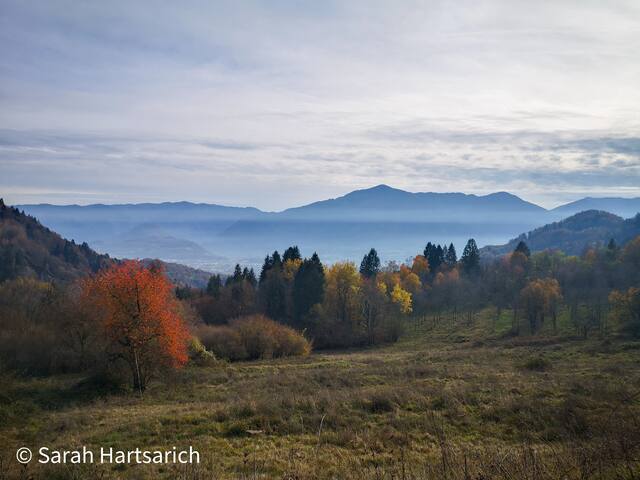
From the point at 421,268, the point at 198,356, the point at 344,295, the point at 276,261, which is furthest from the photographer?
the point at 421,268

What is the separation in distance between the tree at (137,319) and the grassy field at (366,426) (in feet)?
8.39

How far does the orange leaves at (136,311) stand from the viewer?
989 inches

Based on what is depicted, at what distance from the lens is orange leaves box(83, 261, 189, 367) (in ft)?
82.4

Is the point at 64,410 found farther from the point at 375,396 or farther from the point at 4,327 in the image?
the point at 4,327

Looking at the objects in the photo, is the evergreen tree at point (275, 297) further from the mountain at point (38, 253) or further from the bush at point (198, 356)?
the mountain at point (38, 253)

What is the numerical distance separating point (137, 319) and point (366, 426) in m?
17.3

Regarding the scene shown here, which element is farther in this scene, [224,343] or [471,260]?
[471,260]

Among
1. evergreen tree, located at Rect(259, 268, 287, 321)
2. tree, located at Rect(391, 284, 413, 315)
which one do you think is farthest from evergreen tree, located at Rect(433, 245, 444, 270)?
evergreen tree, located at Rect(259, 268, 287, 321)

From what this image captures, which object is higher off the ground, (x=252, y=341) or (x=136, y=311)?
(x=136, y=311)

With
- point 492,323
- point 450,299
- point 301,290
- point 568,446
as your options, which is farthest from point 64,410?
point 450,299

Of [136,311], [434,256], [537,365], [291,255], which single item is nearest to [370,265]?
[434,256]

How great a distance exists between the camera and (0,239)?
139625 mm

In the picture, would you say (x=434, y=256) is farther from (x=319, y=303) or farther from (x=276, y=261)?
(x=319, y=303)

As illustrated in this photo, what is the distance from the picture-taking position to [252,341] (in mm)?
45125
